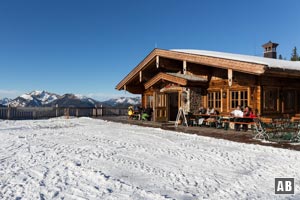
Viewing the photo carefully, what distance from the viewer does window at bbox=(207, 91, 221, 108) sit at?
14.2m

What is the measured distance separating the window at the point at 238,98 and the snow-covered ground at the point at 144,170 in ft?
14.7

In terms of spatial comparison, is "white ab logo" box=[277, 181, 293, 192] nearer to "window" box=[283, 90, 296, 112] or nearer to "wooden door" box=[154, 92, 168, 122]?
"window" box=[283, 90, 296, 112]

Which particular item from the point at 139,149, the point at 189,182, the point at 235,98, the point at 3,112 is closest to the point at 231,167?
the point at 189,182

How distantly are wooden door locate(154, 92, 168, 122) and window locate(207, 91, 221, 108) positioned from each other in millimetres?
2920

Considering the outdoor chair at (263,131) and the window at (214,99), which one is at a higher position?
the window at (214,99)

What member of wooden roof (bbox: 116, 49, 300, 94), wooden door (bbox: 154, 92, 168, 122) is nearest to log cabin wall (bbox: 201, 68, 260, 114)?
wooden roof (bbox: 116, 49, 300, 94)

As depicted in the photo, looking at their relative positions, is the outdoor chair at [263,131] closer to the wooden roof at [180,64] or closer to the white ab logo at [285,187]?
the wooden roof at [180,64]

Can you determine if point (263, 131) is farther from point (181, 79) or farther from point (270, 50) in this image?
point (270, 50)

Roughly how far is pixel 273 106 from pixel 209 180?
30.3 feet

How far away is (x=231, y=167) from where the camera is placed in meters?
6.07

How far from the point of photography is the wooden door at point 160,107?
16219mm

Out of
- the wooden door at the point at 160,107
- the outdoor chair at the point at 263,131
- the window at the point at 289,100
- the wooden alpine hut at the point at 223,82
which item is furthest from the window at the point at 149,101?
the outdoor chair at the point at 263,131

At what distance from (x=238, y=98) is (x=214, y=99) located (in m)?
1.56

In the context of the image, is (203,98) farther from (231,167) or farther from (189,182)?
(189,182)
